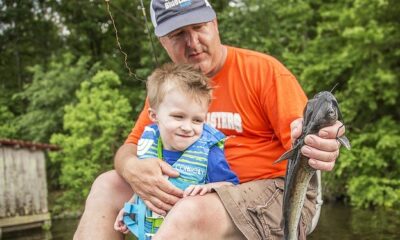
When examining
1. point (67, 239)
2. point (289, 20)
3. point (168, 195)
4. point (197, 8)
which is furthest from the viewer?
point (289, 20)

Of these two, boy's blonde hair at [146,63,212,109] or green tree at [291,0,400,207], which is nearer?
boy's blonde hair at [146,63,212,109]

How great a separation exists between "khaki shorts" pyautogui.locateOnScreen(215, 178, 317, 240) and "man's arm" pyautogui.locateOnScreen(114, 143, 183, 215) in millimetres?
273

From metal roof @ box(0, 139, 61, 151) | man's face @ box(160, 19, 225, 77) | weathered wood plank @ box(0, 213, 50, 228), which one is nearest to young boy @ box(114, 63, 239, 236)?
man's face @ box(160, 19, 225, 77)

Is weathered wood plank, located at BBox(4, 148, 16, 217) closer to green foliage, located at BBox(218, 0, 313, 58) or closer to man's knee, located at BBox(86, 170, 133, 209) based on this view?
green foliage, located at BBox(218, 0, 313, 58)

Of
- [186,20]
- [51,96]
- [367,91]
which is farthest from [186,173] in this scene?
[51,96]

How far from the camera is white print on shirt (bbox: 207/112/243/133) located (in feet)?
9.51

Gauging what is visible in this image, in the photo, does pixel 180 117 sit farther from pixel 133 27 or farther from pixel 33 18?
pixel 33 18

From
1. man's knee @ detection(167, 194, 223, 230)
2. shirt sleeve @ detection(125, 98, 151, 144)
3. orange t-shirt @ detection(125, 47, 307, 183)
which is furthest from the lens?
shirt sleeve @ detection(125, 98, 151, 144)

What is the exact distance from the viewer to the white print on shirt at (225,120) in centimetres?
290

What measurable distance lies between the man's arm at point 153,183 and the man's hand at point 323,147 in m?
0.78

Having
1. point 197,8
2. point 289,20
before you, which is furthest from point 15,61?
point 197,8

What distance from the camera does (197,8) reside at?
292 cm

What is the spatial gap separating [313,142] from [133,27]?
1714cm

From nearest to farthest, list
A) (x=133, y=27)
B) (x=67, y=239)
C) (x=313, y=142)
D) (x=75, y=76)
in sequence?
(x=313, y=142) < (x=67, y=239) < (x=75, y=76) < (x=133, y=27)
